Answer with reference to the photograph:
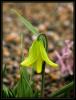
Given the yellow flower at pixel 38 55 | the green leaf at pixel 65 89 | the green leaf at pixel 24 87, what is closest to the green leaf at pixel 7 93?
the green leaf at pixel 24 87

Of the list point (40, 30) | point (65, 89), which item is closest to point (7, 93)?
point (65, 89)

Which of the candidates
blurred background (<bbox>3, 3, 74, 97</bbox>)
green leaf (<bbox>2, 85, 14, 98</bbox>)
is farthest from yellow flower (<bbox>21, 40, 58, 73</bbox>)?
blurred background (<bbox>3, 3, 74, 97</bbox>)

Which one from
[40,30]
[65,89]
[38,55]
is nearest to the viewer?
[38,55]

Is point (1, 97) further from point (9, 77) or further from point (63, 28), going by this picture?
point (63, 28)

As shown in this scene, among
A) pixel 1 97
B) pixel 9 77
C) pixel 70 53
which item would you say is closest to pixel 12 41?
pixel 9 77

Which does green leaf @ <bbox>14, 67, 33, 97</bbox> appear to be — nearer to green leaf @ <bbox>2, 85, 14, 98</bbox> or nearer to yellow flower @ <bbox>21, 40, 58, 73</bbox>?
green leaf @ <bbox>2, 85, 14, 98</bbox>

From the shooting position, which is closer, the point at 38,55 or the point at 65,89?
the point at 38,55

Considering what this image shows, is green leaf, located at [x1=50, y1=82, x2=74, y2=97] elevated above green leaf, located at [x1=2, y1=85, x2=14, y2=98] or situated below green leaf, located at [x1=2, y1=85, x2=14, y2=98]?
above

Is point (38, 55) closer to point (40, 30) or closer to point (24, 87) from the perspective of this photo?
point (24, 87)

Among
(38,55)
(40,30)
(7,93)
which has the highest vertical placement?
(40,30)
